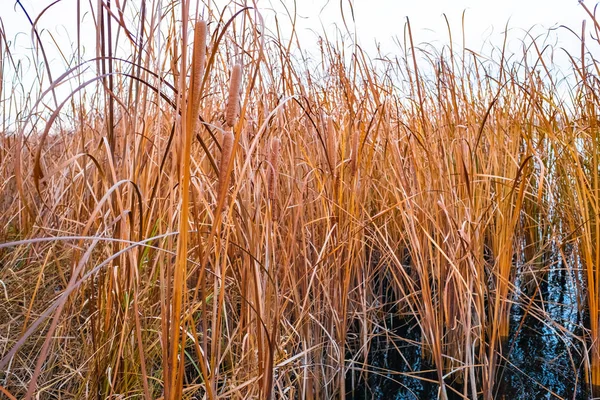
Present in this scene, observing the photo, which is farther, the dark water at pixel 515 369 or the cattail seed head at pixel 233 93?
the dark water at pixel 515 369

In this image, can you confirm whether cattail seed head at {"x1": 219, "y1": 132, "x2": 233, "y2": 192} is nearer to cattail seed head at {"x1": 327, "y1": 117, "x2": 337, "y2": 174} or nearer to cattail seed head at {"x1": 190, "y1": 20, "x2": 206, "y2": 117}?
cattail seed head at {"x1": 190, "y1": 20, "x2": 206, "y2": 117}

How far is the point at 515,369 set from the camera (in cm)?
146

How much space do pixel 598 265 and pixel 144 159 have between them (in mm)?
1069

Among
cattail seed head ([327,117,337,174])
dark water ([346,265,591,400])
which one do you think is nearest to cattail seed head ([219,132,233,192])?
cattail seed head ([327,117,337,174])

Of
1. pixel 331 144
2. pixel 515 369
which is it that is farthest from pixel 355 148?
pixel 515 369

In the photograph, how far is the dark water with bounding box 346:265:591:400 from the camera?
1.34 meters

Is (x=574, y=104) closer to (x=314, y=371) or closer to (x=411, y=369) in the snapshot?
(x=411, y=369)

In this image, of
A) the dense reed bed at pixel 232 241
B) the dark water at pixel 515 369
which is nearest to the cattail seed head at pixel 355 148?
the dense reed bed at pixel 232 241

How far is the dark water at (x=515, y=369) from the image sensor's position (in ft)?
4.40

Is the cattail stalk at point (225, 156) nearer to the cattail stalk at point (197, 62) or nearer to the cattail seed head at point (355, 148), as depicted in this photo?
the cattail stalk at point (197, 62)

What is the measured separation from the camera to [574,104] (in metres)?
2.09

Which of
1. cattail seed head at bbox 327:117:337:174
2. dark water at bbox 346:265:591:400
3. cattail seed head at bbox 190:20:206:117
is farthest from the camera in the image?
dark water at bbox 346:265:591:400

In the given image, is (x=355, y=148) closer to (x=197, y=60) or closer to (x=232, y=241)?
(x=232, y=241)

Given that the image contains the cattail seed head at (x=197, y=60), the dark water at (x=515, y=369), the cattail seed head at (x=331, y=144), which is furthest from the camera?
the dark water at (x=515, y=369)
